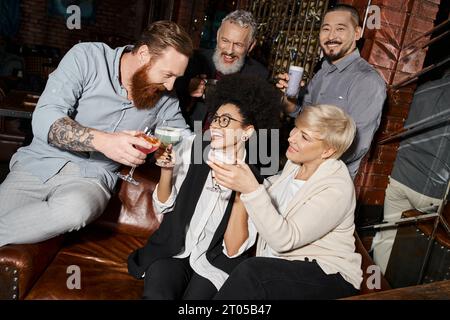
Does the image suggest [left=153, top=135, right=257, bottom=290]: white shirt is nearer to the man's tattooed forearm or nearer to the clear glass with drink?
the clear glass with drink

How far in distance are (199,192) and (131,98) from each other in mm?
766

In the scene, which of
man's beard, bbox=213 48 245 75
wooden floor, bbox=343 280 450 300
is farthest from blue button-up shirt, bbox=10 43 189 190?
wooden floor, bbox=343 280 450 300

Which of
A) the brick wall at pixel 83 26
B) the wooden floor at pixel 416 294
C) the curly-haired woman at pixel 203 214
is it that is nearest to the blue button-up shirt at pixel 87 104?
the curly-haired woman at pixel 203 214

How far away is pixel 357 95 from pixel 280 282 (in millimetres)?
1437

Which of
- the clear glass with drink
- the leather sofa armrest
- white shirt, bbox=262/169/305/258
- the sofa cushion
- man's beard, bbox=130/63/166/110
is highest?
man's beard, bbox=130/63/166/110

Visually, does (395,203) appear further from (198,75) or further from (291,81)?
(198,75)

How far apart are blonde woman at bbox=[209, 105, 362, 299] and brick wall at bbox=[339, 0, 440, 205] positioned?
1.34 m

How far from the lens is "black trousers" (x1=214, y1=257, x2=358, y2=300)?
1.62m

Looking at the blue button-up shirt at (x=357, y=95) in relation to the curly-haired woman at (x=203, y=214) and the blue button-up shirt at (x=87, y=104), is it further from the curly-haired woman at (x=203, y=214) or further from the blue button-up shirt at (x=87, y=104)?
the blue button-up shirt at (x=87, y=104)

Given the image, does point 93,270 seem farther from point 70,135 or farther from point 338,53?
point 338,53

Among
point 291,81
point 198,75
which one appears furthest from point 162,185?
point 198,75

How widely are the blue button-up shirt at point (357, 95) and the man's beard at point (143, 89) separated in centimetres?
121

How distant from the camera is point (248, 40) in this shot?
3.10m

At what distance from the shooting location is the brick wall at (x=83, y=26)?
9.05 meters
